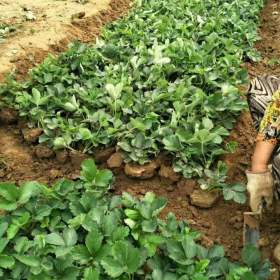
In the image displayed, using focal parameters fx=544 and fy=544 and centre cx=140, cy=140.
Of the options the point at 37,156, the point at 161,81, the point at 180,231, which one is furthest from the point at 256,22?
the point at 180,231

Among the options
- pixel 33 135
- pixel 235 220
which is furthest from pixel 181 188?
pixel 33 135

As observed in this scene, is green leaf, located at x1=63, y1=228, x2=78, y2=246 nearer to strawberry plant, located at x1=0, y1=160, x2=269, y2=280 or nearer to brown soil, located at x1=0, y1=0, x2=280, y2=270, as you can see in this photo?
strawberry plant, located at x1=0, y1=160, x2=269, y2=280

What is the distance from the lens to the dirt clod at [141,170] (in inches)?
136

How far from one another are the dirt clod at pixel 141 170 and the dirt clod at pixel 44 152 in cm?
60

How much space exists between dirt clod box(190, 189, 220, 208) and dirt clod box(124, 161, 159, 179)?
12.7 inches

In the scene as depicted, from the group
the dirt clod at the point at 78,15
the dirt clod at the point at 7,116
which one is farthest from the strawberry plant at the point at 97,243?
the dirt clod at the point at 78,15

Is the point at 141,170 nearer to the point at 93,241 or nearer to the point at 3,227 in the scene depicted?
the point at 93,241

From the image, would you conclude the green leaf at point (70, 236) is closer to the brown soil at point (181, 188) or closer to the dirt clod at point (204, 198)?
the brown soil at point (181, 188)

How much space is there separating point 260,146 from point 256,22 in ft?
13.7

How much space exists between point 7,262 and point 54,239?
0.25 m

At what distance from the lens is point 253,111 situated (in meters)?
3.54

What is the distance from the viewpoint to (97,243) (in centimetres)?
255

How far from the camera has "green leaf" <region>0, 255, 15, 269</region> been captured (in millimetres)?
2465

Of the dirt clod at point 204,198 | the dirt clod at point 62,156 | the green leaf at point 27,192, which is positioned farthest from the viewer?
the dirt clod at point 62,156
